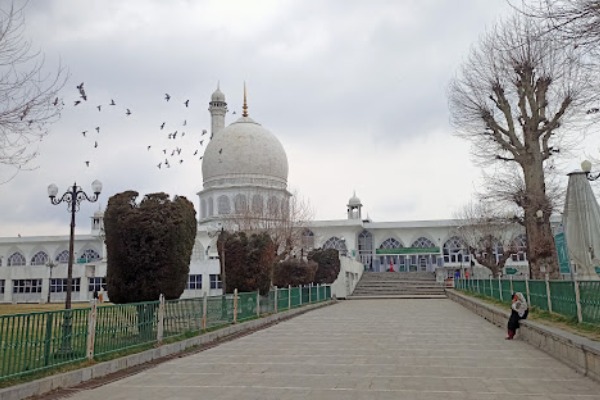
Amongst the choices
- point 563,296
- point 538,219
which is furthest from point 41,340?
point 538,219

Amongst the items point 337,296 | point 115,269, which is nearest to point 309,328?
point 115,269

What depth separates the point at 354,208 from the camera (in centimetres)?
5550

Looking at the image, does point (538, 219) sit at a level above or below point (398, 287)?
above

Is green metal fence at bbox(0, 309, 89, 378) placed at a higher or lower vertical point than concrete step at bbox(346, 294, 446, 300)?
higher

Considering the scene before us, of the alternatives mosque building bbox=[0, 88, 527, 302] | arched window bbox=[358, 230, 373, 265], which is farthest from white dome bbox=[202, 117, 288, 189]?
arched window bbox=[358, 230, 373, 265]

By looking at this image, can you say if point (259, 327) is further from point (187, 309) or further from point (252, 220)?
point (252, 220)

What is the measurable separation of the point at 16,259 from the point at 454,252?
45.2 metres

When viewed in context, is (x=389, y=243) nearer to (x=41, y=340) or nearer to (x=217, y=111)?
(x=217, y=111)

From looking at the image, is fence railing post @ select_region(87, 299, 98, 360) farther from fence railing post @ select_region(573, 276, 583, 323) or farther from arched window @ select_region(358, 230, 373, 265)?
arched window @ select_region(358, 230, 373, 265)

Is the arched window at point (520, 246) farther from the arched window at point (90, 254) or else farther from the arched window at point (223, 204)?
the arched window at point (90, 254)

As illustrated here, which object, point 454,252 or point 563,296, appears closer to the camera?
point 563,296

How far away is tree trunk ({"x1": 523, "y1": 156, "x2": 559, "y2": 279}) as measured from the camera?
1566cm

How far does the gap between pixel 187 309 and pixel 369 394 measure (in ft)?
19.9

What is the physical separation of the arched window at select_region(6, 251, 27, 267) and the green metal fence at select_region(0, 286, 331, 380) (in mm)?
49846
